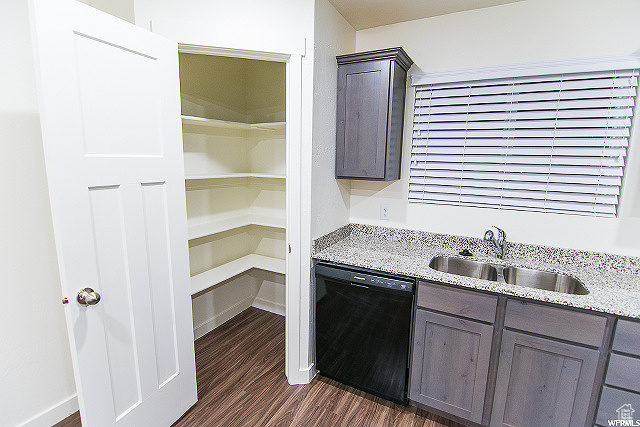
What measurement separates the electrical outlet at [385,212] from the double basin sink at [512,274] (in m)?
0.55

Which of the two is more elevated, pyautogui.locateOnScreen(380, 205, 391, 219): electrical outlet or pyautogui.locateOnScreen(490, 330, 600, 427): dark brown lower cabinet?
pyautogui.locateOnScreen(380, 205, 391, 219): electrical outlet

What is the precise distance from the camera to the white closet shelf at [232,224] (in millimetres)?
2370

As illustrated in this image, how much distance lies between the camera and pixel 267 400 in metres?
2.05

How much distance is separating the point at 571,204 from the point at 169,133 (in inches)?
99.2

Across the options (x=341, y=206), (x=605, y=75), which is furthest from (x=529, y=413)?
(x=605, y=75)

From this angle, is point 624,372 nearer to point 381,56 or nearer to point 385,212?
point 385,212

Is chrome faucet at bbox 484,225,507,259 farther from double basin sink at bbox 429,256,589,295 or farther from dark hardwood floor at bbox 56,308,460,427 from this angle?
dark hardwood floor at bbox 56,308,460,427

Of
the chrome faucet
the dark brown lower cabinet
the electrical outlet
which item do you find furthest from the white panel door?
the chrome faucet

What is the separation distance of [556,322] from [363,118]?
5.28 ft

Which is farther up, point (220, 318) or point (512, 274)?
point (512, 274)

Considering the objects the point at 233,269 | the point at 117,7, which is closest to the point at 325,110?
the point at 117,7

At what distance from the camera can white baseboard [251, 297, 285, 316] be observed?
3.16m

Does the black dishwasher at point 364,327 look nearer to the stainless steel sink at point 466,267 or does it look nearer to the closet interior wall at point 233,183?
the stainless steel sink at point 466,267

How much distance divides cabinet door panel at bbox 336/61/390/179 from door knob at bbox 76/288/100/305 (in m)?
1.62
